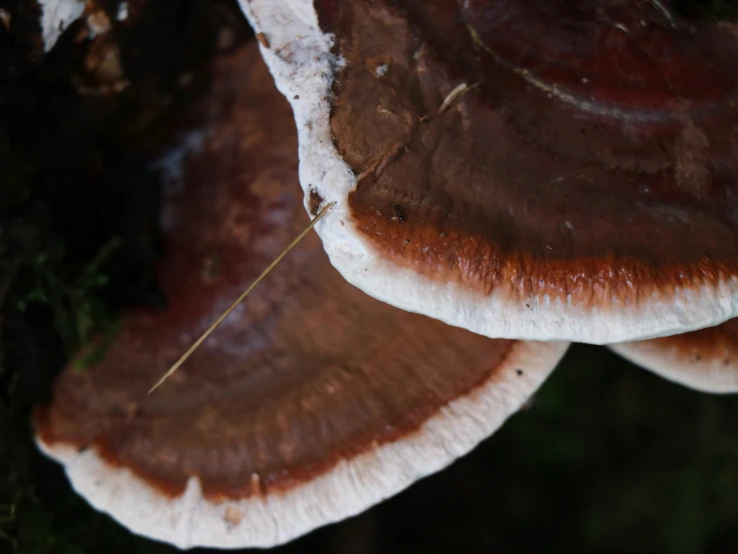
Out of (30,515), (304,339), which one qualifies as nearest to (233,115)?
(304,339)

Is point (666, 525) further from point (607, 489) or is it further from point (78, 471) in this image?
point (78, 471)

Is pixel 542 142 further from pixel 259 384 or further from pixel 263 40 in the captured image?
pixel 259 384

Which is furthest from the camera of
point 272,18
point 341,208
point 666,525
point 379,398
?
point 666,525

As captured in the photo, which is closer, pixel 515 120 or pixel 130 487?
pixel 515 120

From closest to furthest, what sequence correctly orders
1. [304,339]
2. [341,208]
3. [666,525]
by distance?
1. [341,208]
2. [304,339]
3. [666,525]

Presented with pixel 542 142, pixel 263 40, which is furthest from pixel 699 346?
pixel 263 40

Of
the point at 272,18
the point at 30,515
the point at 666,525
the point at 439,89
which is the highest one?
the point at 272,18

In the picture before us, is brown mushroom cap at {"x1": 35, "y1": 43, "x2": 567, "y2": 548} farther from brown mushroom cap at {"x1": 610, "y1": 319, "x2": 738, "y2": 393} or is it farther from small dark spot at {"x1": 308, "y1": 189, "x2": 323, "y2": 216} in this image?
small dark spot at {"x1": 308, "y1": 189, "x2": 323, "y2": 216}
